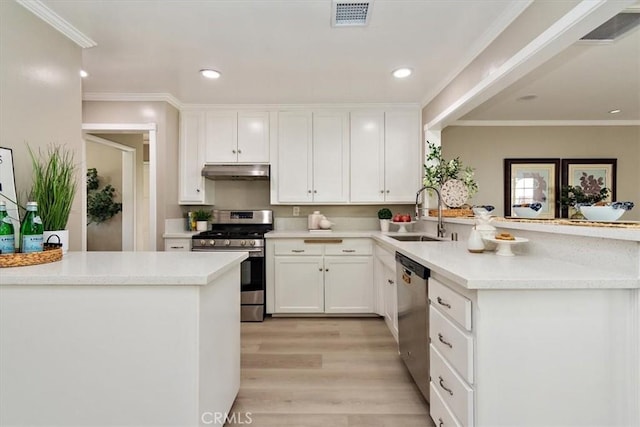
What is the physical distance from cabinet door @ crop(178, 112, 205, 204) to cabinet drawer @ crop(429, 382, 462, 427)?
311cm

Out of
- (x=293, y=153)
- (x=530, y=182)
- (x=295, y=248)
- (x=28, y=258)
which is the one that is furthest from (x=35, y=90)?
(x=530, y=182)

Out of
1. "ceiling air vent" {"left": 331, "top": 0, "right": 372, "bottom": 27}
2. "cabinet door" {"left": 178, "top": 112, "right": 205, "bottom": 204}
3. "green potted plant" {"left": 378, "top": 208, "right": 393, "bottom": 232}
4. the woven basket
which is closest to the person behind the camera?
"ceiling air vent" {"left": 331, "top": 0, "right": 372, "bottom": 27}

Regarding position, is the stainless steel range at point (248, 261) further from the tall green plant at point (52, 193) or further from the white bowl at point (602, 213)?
the white bowl at point (602, 213)

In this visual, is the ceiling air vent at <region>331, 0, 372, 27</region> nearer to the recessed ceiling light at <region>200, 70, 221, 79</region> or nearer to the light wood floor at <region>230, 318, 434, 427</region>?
the recessed ceiling light at <region>200, 70, 221, 79</region>

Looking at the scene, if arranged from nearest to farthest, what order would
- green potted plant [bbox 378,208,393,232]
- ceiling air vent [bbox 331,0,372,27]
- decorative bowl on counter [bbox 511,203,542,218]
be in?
ceiling air vent [bbox 331,0,372,27], decorative bowl on counter [bbox 511,203,542,218], green potted plant [bbox 378,208,393,232]

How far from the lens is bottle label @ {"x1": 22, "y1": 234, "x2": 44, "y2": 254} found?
1526 millimetres

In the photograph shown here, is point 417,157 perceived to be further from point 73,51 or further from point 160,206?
point 73,51

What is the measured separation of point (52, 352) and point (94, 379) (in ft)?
0.67

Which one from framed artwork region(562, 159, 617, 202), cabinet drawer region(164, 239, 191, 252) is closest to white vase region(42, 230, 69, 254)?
cabinet drawer region(164, 239, 191, 252)

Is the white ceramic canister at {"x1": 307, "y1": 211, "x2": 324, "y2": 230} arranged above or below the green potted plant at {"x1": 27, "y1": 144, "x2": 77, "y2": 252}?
below

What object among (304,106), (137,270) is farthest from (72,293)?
(304,106)

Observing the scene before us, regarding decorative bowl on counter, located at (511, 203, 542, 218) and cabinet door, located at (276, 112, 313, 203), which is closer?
decorative bowl on counter, located at (511, 203, 542, 218)

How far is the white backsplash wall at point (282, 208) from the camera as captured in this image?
3986mm

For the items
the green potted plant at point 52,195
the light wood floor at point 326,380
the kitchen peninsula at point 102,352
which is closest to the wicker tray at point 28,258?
the kitchen peninsula at point 102,352
